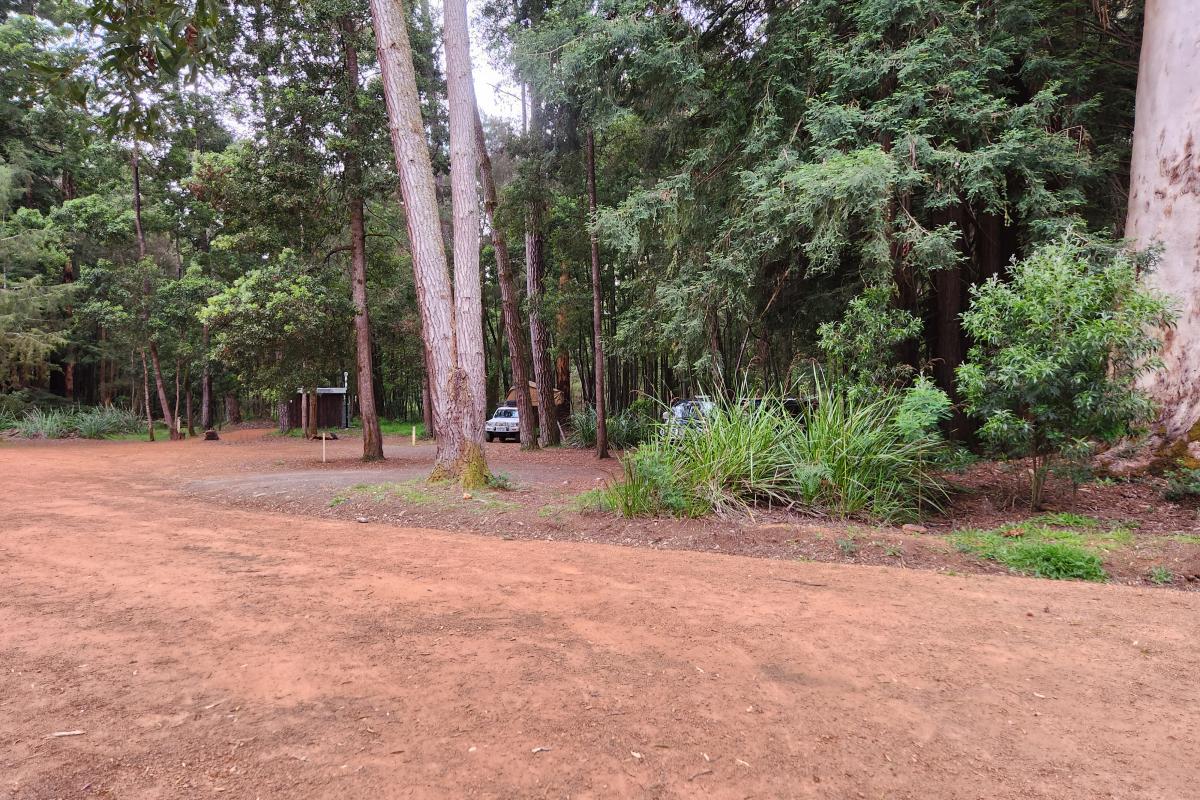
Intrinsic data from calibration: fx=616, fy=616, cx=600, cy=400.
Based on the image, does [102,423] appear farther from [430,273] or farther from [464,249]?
[464,249]

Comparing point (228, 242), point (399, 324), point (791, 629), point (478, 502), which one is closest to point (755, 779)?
point (791, 629)

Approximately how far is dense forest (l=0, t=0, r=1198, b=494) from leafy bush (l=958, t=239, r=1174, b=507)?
94 millimetres

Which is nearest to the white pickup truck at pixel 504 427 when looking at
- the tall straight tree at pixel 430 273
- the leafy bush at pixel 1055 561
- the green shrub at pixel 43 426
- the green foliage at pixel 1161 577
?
the tall straight tree at pixel 430 273

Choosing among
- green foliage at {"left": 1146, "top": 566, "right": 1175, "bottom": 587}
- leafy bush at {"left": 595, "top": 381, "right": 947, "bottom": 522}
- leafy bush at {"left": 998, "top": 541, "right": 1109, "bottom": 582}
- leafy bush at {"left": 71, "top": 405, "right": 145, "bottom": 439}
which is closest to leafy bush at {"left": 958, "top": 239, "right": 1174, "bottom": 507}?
leafy bush at {"left": 595, "top": 381, "right": 947, "bottom": 522}

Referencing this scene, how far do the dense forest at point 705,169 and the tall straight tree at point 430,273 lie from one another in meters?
0.04

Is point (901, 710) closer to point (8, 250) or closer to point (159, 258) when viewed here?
point (8, 250)

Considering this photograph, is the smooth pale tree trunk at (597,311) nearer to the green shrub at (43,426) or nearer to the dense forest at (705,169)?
the dense forest at (705,169)

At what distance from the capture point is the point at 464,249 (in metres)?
8.72

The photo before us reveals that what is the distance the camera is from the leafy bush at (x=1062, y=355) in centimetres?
562

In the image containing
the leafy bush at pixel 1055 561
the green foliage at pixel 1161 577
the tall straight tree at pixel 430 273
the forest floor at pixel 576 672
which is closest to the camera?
the forest floor at pixel 576 672

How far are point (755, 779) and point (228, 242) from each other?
15.0 metres

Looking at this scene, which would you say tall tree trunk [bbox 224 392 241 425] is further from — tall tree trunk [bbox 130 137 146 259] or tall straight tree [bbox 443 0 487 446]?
tall straight tree [bbox 443 0 487 446]

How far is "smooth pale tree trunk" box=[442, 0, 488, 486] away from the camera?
8469 mm

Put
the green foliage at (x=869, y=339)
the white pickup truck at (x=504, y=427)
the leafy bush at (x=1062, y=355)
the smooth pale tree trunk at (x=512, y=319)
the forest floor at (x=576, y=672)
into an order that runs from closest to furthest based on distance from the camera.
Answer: the forest floor at (x=576, y=672) < the leafy bush at (x=1062, y=355) < the green foliage at (x=869, y=339) < the smooth pale tree trunk at (x=512, y=319) < the white pickup truck at (x=504, y=427)
